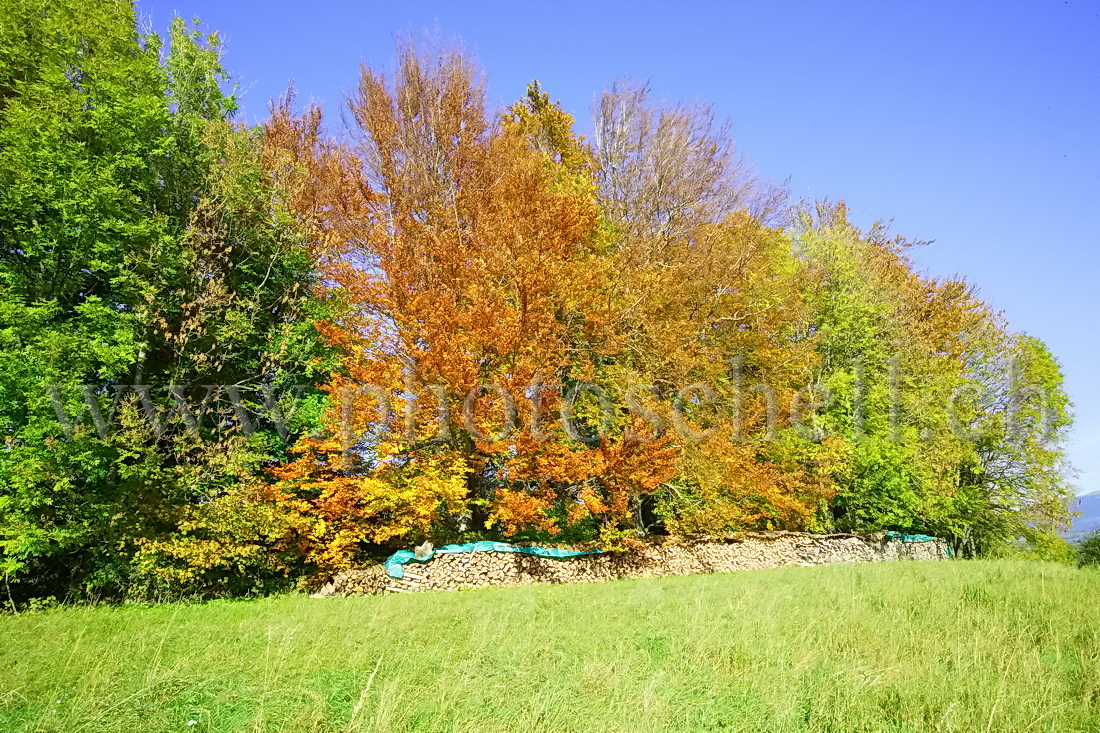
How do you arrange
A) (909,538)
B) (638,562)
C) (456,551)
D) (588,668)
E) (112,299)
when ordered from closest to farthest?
(588,668) → (112,299) → (456,551) → (638,562) → (909,538)

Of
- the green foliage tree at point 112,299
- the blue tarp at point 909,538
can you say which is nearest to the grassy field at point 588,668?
the green foliage tree at point 112,299

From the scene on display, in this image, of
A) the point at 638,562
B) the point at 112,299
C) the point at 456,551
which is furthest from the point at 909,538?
the point at 112,299

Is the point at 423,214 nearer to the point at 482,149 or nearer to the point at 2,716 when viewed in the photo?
the point at 482,149

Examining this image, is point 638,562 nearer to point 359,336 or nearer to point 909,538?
point 359,336

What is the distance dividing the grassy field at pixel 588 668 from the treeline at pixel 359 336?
15.1 ft

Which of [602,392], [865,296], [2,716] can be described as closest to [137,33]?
[602,392]

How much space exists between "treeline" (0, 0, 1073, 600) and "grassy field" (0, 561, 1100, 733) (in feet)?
15.1

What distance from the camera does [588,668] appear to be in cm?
461

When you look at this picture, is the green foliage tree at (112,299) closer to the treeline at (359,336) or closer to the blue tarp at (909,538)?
the treeline at (359,336)

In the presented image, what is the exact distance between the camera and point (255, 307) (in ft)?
45.6

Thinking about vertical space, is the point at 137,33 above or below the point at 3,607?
above

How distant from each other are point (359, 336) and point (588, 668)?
10.3 m

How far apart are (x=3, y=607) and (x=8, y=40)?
1140 centimetres

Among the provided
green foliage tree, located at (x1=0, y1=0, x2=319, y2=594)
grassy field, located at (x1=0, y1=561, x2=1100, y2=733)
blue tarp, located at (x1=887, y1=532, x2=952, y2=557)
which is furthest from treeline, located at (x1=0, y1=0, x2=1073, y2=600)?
grassy field, located at (x1=0, y1=561, x2=1100, y2=733)
